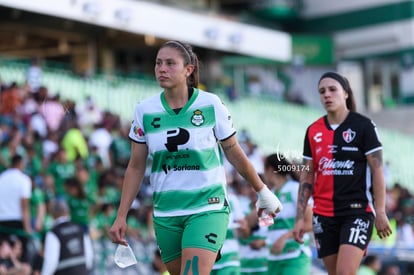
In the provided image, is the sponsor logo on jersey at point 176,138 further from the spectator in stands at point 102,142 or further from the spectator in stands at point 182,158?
the spectator in stands at point 102,142

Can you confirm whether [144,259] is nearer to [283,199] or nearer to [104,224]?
[104,224]

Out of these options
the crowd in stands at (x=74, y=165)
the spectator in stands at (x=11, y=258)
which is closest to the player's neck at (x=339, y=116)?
the crowd in stands at (x=74, y=165)

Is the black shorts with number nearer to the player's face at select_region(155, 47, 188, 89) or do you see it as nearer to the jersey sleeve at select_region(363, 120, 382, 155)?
the jersey sleeve at select_region(363, 120, 382, 155)

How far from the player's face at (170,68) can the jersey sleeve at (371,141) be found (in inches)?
80.9

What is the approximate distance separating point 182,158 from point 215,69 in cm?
3421

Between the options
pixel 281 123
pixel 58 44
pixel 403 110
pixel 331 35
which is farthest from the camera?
pixel 331 35

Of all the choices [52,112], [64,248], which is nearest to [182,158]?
[64,248]

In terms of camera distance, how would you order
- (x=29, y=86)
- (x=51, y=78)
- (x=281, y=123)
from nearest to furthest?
(x=29, y=86)
(x=51, y=78)
(x=281, y=123)

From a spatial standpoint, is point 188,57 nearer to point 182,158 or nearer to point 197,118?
point 197,118

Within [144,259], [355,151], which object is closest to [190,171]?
[355,151]

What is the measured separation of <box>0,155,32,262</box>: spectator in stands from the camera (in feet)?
→ 44.7

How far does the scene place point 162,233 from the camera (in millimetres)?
7570

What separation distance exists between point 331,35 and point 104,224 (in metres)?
33.3

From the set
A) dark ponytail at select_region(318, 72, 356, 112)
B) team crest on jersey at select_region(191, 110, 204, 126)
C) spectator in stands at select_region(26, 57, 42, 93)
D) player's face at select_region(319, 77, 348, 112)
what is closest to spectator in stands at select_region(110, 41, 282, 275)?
team crest on jersey at select_region(191, 110, 204, 126)
